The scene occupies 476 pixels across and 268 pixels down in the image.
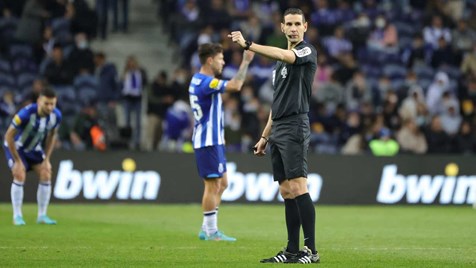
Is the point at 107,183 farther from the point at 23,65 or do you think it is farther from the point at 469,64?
the point at 469,64

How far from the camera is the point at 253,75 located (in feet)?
92.9

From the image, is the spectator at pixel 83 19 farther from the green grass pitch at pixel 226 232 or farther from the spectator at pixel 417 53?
the spectator at pixel 417 53

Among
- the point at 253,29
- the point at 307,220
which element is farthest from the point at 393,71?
the point at 307,220

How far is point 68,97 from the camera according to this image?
87.0 ft

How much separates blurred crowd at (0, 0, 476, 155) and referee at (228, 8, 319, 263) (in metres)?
13.3

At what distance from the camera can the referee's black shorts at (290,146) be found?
11.2 metres

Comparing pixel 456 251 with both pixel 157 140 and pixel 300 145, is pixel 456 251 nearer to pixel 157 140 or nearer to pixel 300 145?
pixel 300 145

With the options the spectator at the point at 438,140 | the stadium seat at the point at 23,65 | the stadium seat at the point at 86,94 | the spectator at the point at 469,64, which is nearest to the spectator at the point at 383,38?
the spectator at the point at 469,64

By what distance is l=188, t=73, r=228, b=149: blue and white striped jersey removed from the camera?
1462 cm

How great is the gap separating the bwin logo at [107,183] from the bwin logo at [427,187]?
5.07 meters

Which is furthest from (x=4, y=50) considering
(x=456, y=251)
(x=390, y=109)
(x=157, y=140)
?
(x=456, y=251)

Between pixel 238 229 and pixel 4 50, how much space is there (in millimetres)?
12905

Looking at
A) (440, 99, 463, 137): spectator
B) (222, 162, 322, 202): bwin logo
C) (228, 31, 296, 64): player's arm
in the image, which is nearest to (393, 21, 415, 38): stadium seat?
(440, 99, 463, 137): spectator

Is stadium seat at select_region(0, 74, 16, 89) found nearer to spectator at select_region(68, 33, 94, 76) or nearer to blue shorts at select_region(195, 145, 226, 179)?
spectator at select_region(68, 33, 94, 76)
